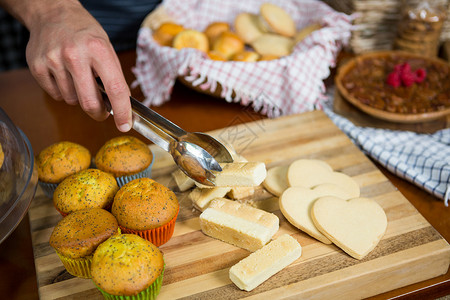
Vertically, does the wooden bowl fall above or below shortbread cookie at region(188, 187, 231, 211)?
above

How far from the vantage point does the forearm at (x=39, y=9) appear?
4.09 feet

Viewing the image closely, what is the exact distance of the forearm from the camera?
1.25m

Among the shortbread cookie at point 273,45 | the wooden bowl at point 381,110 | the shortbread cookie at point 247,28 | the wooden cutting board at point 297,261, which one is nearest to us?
the wooden cutting board at point 297,261

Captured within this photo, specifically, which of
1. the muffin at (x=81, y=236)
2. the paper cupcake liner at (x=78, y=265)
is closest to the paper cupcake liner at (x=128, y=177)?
the muffin at (x=81, y=236)

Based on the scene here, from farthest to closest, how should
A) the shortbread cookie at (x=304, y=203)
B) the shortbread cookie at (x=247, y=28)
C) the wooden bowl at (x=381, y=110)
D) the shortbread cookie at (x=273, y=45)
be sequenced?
the shortbread cookie at (x=247, y=28) → the shortbread cookie at (x=273, y=45) → the wooden bowl at (x=381, y=110) → the shortbread cookie at (x=304, y=203)

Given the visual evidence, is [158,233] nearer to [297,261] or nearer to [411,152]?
[297,261]

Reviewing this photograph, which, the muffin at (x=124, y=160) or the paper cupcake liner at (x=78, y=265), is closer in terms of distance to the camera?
the paper cupcake liner at (x=78, y=265)

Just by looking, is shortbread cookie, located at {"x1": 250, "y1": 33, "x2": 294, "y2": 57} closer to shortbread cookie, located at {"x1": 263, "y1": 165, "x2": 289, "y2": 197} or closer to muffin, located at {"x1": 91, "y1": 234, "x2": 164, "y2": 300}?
shortbread cookie, located at {"x1": 263, "y1": 165, "x2": 289, "y2": 197}

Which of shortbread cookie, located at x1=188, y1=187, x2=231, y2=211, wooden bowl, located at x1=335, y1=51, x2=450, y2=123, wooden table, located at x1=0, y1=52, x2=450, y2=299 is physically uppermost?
wooden bowl, located at x1=335, y1=51, x2=450, y2=123

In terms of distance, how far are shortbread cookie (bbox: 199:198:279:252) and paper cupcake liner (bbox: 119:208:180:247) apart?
0.30 ft

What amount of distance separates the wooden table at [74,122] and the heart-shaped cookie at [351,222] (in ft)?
0.77

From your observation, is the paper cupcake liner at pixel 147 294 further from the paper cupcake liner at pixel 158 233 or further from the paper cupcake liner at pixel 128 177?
the paper cupcake liner at pixel 128 177

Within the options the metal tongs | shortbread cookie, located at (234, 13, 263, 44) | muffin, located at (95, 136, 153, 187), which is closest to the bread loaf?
the metal tongs

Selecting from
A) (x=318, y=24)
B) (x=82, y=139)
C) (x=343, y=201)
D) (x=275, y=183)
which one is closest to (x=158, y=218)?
(x=275, y=183)
